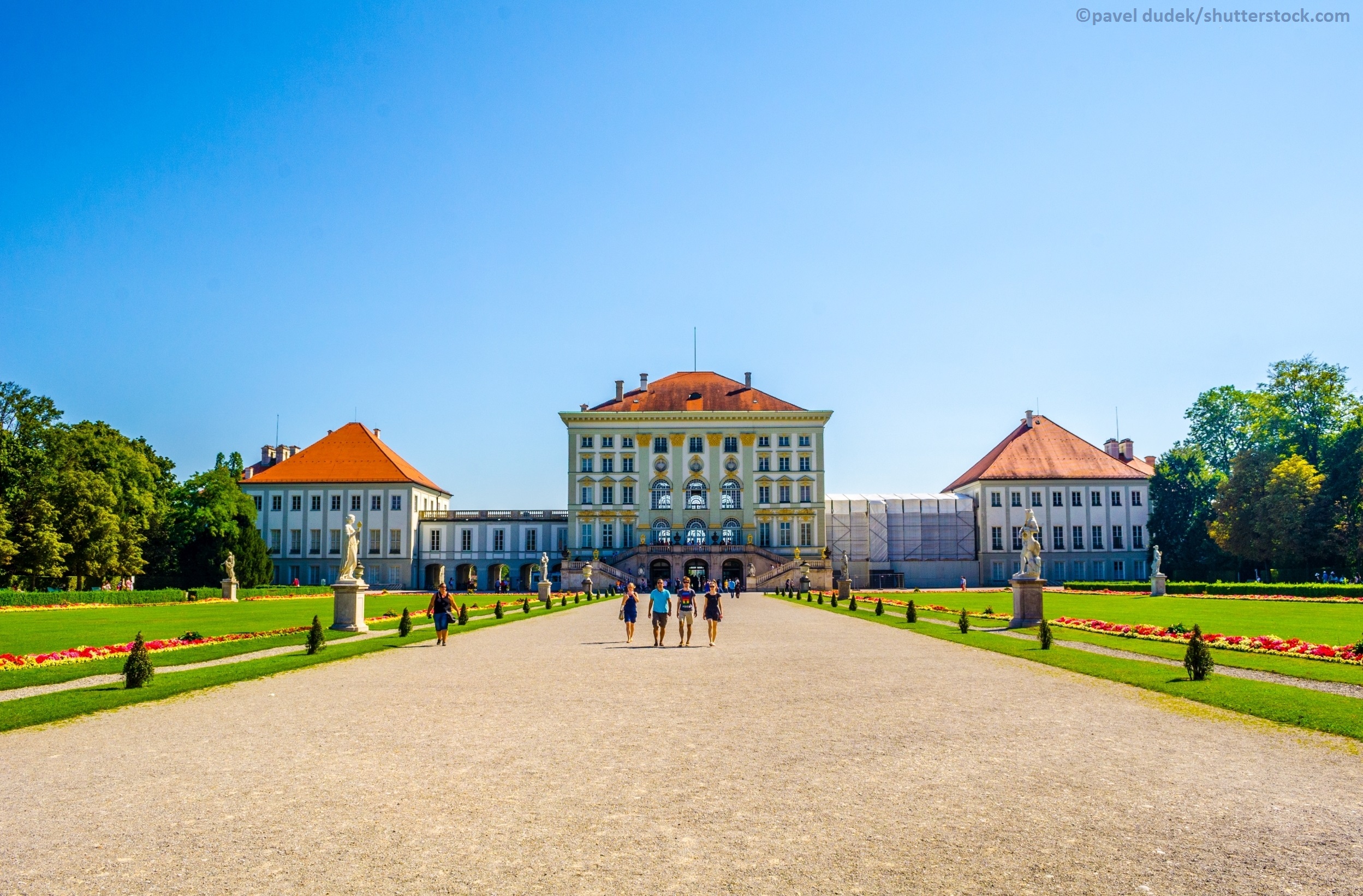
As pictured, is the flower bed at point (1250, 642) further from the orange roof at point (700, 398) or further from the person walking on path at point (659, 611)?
the orange roof at point (700, 398)

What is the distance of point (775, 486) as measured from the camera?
3297 inches

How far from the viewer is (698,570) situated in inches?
3091

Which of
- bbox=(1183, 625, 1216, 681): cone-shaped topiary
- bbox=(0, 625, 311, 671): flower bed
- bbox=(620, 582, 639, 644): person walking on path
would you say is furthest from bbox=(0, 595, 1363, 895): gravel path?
bbox=(620, 582, 639, 644): person walking on path

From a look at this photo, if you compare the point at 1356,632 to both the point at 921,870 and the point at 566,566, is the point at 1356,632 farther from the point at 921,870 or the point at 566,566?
the point at 566,566

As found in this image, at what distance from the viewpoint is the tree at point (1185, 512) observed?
72.9 meters

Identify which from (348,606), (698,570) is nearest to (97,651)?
(348,606)

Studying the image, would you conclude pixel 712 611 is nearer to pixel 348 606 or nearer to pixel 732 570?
pixel 348 606

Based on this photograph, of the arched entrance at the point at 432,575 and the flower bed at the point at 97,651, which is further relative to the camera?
the arched entrance at the point at 432,575

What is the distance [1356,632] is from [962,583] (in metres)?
45.9

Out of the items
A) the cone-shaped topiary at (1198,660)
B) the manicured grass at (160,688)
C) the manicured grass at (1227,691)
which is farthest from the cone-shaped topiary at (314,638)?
the cone-shaped topiary at (1198,660)

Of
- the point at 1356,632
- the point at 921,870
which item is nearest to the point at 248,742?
the point at 921,870

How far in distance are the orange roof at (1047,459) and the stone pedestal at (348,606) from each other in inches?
2629

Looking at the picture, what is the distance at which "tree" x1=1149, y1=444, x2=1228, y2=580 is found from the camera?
72.9 meters

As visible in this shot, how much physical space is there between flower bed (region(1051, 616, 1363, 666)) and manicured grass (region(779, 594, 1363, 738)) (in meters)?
1.29
